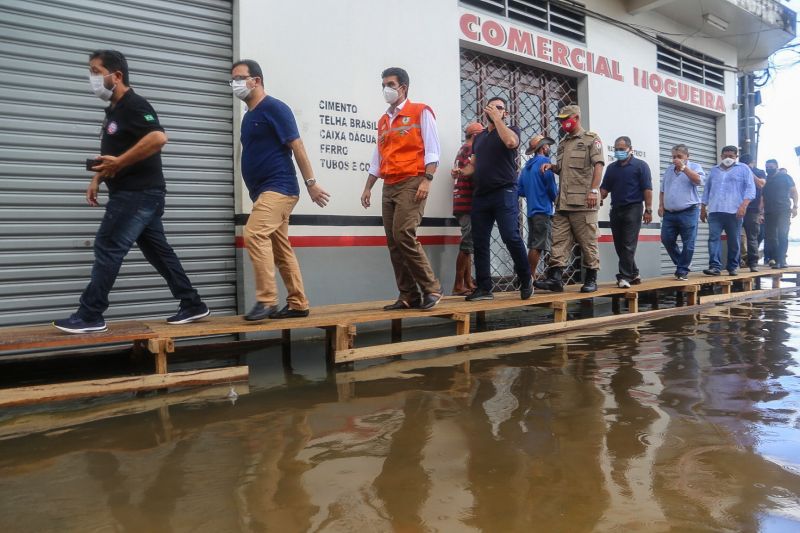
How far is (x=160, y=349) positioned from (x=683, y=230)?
251 inches

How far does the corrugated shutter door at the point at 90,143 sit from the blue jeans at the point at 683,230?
540 cm

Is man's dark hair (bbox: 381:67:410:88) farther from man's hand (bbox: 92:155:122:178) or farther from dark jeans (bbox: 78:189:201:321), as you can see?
man's hand (bbox: 92:155:122:178)

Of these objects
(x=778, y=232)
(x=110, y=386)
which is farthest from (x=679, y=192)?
(x=110, y=386)

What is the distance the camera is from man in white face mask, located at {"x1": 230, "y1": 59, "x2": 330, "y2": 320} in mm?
3834

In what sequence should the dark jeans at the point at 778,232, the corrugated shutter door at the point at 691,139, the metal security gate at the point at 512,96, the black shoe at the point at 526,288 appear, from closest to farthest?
the black shoe at the point at 526,288 < the metal security gate at the point at 512,96 < the dark jeans at the point at 778,232 < the corrugated shutter door at the point at 691,139

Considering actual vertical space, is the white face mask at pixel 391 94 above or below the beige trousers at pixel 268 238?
above

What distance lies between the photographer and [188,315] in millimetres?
3988

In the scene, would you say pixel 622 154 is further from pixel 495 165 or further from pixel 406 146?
pixel 406 146

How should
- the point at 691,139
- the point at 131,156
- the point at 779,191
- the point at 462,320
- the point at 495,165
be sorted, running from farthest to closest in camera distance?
the point at 691,139, the point at 779,191, the point at 495,165, the point at 462,320, the point at 131,156

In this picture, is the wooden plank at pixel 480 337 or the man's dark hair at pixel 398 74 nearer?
the wooden plank at pixel 480 337

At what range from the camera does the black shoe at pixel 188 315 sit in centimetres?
396

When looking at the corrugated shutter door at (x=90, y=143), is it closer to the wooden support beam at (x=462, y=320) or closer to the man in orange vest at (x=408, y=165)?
the man in orange vest at (x=408, y=165)

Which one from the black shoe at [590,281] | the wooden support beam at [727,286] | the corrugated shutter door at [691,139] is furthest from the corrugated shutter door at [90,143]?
the corrugated shutter door at [691,139]

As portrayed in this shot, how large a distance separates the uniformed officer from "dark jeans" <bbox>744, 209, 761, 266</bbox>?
15.1ft
